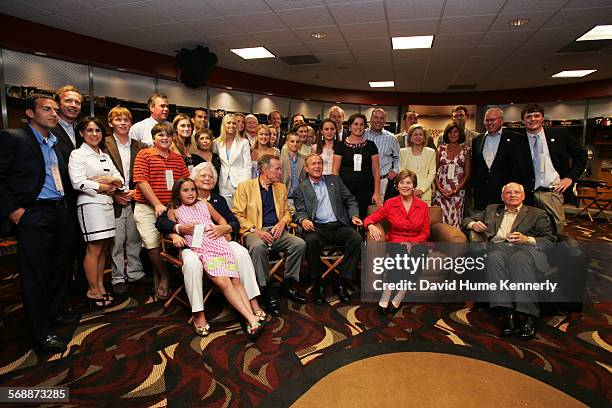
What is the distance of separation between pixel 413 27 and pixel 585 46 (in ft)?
11.4

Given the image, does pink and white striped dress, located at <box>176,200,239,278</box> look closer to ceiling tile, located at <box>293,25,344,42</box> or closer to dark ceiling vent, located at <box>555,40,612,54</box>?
ceiling tile, located at <box>293,25,344,42</box>

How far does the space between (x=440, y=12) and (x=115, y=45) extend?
224 inches

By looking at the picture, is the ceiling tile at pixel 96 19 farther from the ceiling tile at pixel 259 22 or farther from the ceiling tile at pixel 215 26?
the ceiling tile at pixel 259 22

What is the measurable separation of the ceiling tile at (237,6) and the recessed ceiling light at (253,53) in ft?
6.15

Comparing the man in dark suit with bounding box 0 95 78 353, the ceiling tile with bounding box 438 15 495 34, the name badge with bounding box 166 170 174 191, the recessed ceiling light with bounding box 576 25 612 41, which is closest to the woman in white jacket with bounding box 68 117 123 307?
the man in dark suit with bounding box 0 95 78 353

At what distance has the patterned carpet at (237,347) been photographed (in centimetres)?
217

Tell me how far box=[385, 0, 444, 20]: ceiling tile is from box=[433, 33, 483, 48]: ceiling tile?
1.03 metres

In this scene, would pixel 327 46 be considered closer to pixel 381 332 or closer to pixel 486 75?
pixel 486 75

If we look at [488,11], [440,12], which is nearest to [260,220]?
[440,12]

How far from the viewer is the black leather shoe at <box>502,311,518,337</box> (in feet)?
9.45

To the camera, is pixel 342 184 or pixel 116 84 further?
pixel 116 84

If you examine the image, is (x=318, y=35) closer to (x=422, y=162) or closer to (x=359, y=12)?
(x=359, y=12)

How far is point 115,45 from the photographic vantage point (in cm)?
656

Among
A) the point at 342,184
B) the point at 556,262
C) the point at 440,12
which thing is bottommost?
the point at 556,262
